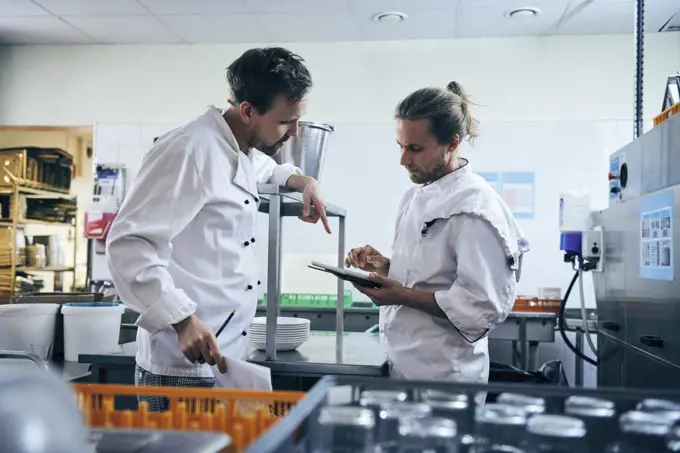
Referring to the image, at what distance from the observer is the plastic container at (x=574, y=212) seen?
3.50 meters

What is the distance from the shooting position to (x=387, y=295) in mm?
1678

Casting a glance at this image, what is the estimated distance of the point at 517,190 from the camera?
4898 millimetres

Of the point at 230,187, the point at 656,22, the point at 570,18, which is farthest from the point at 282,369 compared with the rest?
the point at 656,22

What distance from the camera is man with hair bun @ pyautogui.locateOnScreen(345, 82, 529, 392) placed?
162 cm

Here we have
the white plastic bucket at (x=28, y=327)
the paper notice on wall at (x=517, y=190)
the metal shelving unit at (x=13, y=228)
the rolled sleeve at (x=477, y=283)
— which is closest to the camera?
the rolled sleeve at (x=477, y=283)

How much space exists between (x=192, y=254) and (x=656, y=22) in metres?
4.44

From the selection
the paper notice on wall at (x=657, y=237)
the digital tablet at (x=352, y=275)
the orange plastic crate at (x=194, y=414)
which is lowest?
the orange plastic crate at (x=194, y=414)

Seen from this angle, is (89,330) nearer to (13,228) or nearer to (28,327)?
(28,327)

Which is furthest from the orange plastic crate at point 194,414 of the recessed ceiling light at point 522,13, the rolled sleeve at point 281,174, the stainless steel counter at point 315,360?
the recessed ceiling light at point 522,13

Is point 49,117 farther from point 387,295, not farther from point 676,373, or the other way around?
point 676,373

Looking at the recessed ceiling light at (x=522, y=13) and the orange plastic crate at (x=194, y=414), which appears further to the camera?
the recessed ceiling light at (x=522, y=13)

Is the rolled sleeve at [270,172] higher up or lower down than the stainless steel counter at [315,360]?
higher up

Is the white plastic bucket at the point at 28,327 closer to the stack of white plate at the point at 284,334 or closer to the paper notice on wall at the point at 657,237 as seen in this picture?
the stack of white plate at the point at 284,334

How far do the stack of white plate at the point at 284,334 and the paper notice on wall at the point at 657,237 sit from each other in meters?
1.15
